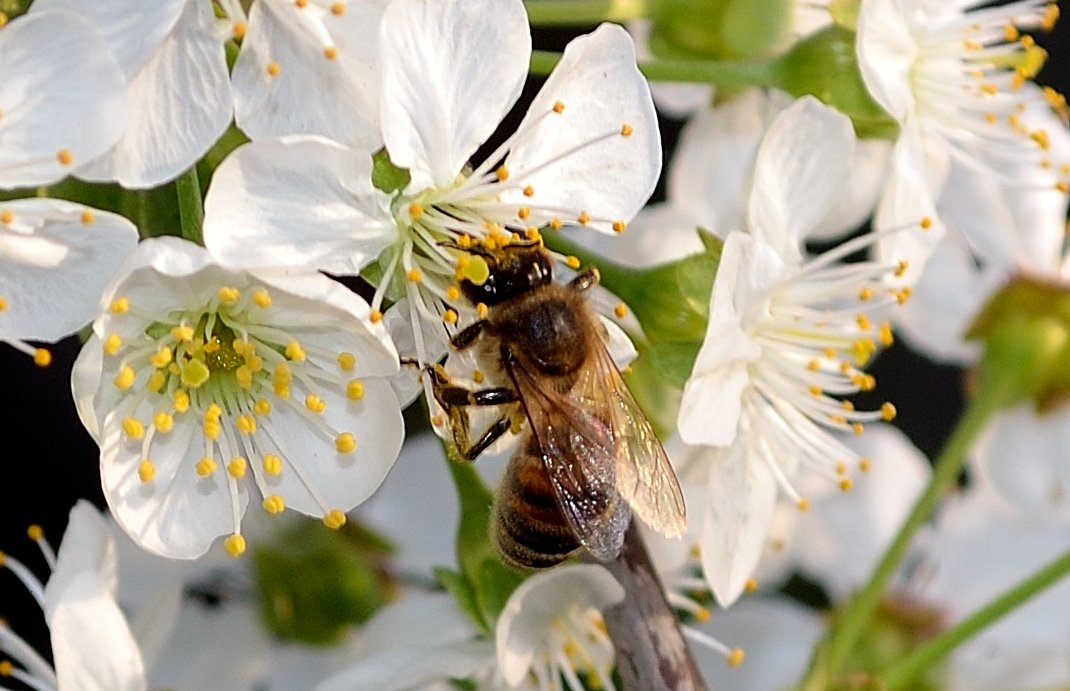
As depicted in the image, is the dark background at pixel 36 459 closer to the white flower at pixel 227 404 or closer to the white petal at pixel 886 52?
the white petal at pixel 886 52

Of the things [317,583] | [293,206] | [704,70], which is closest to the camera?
[293,206]

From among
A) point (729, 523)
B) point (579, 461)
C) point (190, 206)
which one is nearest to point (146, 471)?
point (190, 206)

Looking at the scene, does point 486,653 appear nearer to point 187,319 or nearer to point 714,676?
point 187,319

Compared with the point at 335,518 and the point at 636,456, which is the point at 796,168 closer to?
the point at 636,456

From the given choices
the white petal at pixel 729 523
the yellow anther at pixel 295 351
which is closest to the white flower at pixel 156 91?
the yellow anther at pixel 295 351

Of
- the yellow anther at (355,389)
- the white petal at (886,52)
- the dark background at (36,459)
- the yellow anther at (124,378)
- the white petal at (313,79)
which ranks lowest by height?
the dark background at (36,459)

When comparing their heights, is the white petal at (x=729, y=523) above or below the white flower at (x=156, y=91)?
below
